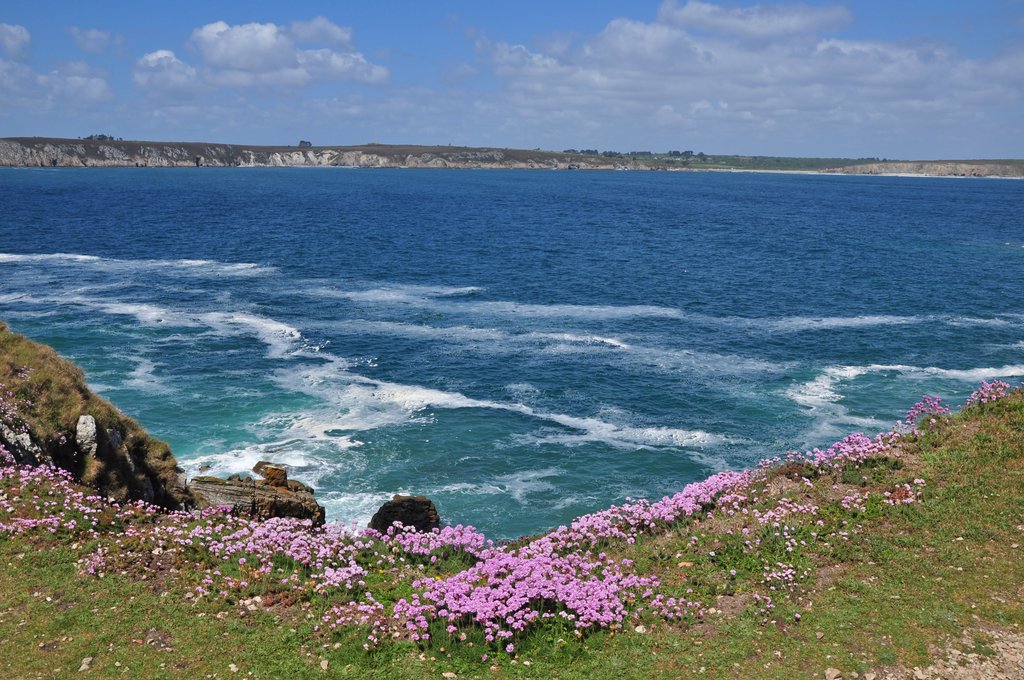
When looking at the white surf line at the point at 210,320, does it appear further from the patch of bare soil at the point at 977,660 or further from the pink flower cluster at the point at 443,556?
the patch of bare soil at the point at 977,660

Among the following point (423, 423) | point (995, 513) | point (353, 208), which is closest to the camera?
point (995, 513)

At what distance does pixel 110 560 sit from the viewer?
17188mm

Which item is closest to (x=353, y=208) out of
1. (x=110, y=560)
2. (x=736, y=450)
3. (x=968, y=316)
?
(x=968, y=316)

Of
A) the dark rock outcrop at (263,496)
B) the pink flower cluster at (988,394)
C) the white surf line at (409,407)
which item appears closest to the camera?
the dark rock outcrop at (263,496)

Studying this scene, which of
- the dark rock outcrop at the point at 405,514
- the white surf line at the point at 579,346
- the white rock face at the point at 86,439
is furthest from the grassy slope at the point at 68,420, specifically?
the white surf line at the point at 579,346

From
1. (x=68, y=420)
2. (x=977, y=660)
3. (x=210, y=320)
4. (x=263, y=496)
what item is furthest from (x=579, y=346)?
(x=977, y=660)

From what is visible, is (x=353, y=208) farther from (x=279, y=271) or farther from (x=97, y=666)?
(x=97, y=666)

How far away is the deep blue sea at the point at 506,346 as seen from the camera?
33.0 metres

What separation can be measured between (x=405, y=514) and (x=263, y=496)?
16.3ft

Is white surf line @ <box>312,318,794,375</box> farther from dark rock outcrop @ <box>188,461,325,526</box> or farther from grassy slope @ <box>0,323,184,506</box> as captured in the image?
grassy slope @ <box>0,323,184,506</box>

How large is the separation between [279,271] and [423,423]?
156 ft

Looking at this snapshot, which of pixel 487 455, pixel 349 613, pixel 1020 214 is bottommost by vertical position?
pixel 487 455

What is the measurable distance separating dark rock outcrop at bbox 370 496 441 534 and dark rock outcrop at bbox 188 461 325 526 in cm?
250

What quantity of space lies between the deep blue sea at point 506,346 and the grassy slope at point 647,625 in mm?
11626
